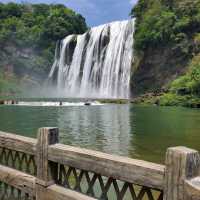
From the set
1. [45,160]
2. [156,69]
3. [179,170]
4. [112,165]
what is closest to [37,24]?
[156,69]

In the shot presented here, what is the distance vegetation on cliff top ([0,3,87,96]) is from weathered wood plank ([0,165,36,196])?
2542 inches

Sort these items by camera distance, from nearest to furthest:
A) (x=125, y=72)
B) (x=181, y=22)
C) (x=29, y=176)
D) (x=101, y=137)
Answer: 1. (x=29, y=176)
2. (x=101, y=137)
3. (x=181, y=22)
4. (x=125, y=72)

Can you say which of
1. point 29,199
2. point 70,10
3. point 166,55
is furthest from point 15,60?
point 29,199

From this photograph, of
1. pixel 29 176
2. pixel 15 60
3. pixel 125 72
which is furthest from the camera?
pixel 15 60

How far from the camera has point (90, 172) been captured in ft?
13.2

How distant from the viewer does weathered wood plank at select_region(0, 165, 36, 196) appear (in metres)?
4.64

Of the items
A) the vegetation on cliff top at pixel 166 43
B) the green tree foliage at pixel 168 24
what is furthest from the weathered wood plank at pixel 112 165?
the green tree foliage at pixel 168 24

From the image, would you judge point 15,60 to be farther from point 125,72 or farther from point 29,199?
point 29,199

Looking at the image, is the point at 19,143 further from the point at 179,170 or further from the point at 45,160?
the point at 179,170

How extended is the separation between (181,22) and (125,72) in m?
11.4

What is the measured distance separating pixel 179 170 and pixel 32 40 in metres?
76.7

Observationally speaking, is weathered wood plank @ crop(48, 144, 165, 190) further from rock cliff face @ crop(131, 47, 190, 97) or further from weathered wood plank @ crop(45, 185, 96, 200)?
rock cliff face @ crop(131, 47, 190, 97)

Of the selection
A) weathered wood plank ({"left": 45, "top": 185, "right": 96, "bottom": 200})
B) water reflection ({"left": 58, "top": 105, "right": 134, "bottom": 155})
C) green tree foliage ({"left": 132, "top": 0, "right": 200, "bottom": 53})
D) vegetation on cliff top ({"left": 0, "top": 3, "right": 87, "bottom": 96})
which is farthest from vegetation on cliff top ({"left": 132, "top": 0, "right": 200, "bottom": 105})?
weathered wood plank ({"left": 45, "top": 185, "right": 96, "bottom": 200})

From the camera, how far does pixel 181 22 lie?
47.0 metres
